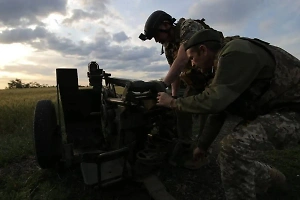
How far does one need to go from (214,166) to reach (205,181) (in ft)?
1.74

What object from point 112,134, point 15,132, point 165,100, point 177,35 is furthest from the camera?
point 15,132

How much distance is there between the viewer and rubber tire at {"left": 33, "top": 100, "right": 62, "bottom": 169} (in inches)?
156

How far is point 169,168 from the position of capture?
4648mm

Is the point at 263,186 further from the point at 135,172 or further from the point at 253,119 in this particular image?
the point at 135,172

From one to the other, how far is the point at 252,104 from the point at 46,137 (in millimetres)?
2475

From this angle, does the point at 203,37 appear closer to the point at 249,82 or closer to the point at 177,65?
the point at 249,82

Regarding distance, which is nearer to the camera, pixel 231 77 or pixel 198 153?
pixel 231 77

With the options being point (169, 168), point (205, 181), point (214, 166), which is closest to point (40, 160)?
point (169, 168)

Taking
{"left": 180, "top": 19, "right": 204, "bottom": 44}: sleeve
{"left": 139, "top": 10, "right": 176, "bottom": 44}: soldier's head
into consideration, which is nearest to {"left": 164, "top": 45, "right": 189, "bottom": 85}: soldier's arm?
{"left": 180, "top": 19, "right": 204, "bottom": 44}: sleeve

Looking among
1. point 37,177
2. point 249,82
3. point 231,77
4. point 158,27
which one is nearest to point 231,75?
point 231,77

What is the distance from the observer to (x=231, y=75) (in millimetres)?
2664

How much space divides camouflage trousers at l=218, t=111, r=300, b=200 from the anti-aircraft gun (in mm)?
977

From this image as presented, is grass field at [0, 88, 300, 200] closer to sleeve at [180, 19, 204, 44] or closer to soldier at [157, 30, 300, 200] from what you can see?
soldier at [157, 30, 300, 200]

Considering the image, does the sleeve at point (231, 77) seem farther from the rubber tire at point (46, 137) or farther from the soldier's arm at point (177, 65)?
the rubber tire at point (46, 137)
